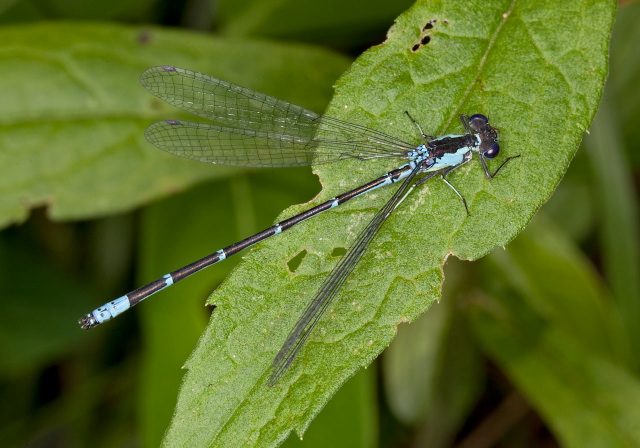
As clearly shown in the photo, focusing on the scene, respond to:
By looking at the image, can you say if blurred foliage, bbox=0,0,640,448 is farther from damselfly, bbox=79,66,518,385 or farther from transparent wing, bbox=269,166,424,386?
transparent wing, bbox=269,166,424,386

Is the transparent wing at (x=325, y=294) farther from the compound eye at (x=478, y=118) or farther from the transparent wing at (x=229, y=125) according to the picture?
the transparent wing at (x=229, y=125)

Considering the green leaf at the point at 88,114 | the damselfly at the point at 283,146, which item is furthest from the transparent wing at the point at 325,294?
the green leaf at the point at 88,114

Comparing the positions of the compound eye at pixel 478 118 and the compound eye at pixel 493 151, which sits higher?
the compound eye at pixel 478 118

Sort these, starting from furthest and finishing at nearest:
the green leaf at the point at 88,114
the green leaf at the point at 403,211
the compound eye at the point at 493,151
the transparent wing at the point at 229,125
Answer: the green leaf at the point at 88,114 → the transparent wing at the point at 229,125 → the compound eye at the point at 493,151 → the green leaf at the point at 403,211

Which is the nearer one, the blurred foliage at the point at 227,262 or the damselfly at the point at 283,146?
the damselfly at the point at 283,146

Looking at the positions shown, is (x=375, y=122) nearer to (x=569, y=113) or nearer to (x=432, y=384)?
(x=569, y=113)

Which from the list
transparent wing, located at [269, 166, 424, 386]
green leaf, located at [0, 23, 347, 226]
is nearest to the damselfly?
transparent wing, located at [269, 166, 424, 386]

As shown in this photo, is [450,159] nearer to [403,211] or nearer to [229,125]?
[403,211]
